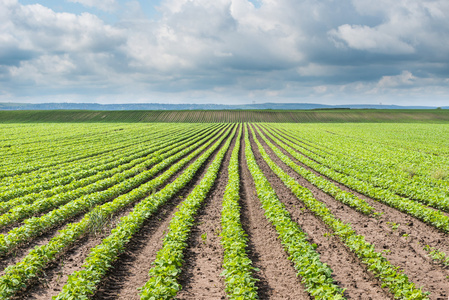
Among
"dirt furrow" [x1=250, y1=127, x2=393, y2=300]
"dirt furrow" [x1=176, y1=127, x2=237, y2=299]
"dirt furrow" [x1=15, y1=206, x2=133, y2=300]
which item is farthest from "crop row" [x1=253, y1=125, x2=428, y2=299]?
"dirt furrow" [x1=15, y1=206, x2=133, y2=300]

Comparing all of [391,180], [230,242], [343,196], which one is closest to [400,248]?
[343,196]

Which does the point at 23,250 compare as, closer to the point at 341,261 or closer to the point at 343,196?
the point at 341,261

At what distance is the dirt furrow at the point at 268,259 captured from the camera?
6.59 metres

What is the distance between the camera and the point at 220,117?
397 ft

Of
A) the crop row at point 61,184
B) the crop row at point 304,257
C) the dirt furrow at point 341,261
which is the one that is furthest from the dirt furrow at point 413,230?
the crop row at point 61,184

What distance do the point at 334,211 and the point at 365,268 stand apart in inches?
177

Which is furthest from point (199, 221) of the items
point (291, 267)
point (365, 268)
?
point (365, 268)

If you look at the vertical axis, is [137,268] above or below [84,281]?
below

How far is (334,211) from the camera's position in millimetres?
11789

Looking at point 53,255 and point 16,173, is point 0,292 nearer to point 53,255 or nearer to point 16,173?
point 53,255

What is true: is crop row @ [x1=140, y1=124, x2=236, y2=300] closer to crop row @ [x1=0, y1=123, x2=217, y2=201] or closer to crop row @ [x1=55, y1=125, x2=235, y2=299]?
crop row @ [x1=55, y1=125, x2=235, y2=299]

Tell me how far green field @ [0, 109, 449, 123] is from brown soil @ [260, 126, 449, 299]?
335 ft

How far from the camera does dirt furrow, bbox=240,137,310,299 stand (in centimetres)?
659

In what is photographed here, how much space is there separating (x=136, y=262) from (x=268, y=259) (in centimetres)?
389
